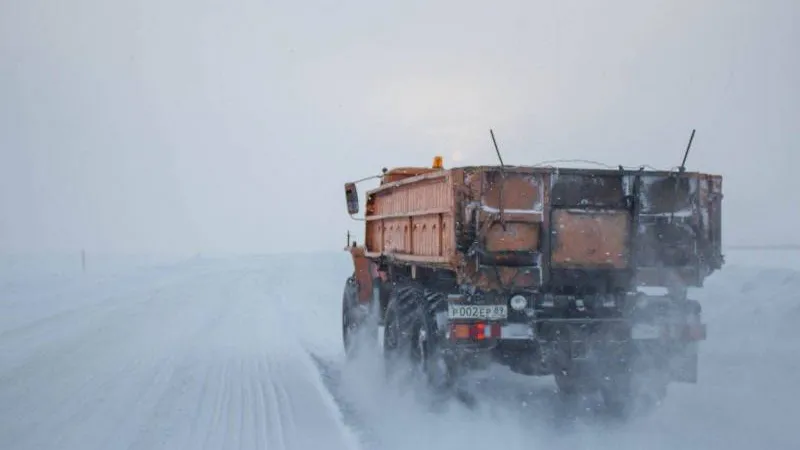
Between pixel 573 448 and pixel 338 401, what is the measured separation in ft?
10.3

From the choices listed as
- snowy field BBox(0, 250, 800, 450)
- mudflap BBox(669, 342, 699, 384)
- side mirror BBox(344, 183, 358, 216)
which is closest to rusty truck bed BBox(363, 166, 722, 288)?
mudflap BBox(669, 342, 699, 384)

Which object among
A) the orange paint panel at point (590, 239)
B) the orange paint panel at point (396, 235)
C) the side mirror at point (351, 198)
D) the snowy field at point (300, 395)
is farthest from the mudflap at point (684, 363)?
the side mirror at point (351, 198)

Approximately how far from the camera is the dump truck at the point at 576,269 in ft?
25.7

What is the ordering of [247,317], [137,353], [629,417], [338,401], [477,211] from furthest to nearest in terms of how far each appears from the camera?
[247,317] < [137,353] < [338,401] < [629,417] < [477,211]

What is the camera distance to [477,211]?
772 centimetres

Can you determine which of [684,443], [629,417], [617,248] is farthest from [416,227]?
[684,443]

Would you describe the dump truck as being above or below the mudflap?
above

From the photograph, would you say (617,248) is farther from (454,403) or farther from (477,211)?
(454,403)

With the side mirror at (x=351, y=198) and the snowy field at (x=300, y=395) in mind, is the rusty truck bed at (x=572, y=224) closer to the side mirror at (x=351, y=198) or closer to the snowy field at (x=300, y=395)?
the snowy field at (x=300, y=395)

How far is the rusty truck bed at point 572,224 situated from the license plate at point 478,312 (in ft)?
0.88

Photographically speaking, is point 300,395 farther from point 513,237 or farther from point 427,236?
point 513,237

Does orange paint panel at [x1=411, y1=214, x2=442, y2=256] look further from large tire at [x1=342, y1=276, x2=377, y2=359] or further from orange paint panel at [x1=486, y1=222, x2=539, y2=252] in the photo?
large tire at [x1=342, y1=276, x2=377, y2=359]

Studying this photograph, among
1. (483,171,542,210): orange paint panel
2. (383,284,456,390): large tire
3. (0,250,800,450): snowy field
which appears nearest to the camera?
(0,250,800,450): snowy field

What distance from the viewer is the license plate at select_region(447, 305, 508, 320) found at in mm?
7973
